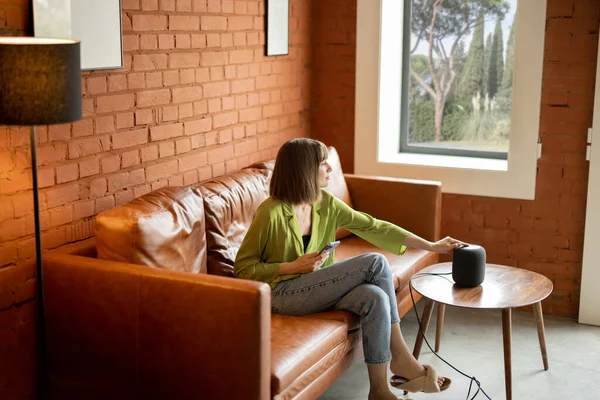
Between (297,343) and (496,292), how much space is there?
37.1 inches

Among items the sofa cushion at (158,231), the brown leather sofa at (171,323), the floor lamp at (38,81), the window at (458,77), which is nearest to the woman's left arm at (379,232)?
the brown leather sofa at (171,323)

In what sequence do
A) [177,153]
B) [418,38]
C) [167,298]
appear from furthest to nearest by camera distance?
[418,38], [177,153], [167,298]

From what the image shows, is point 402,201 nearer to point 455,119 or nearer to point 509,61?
point 455,119

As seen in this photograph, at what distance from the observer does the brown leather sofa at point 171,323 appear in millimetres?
2658

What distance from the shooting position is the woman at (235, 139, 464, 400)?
3.16 m

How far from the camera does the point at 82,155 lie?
10.2 ft

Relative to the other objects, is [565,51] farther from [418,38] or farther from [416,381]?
[416,381]

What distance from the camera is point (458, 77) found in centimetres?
495

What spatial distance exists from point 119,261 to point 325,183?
0.92m

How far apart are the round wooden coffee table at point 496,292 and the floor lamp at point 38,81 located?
1.64m

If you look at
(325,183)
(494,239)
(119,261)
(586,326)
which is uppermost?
(325,183)

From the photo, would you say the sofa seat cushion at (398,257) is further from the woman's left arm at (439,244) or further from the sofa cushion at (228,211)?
the sofa cushion at (228,211)

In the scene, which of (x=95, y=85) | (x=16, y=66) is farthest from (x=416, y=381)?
(x=16, y=66)

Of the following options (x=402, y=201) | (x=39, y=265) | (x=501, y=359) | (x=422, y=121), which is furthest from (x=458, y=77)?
(x=39, y=265)
